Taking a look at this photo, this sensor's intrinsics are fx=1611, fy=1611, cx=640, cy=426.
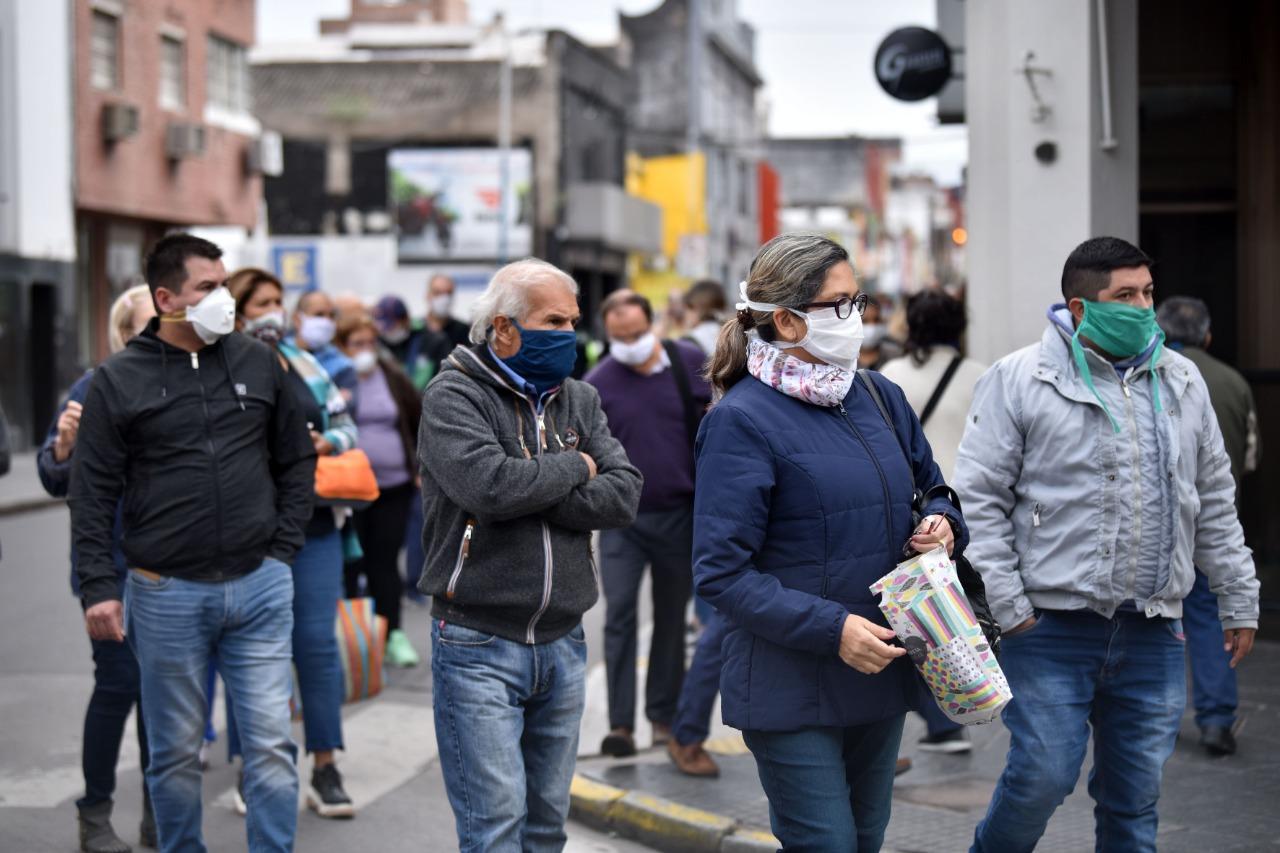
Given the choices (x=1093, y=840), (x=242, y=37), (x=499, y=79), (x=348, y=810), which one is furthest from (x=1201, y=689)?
(x=499, y=79)

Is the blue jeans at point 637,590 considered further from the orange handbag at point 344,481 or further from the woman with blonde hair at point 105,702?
the woman with blonde hair at point 105,702

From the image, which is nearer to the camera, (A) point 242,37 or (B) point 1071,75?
(B) point 1071,75

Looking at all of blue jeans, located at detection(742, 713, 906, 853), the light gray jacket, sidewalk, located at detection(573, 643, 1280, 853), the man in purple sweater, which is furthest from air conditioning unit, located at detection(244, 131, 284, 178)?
blue jeans, located at detection(742, 713, 906, 853)

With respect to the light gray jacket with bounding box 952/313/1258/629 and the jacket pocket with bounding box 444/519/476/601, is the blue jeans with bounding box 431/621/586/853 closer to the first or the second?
the jacket pocket with bounding box 444/519/476/601

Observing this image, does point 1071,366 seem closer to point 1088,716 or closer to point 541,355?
→ point 1088,716

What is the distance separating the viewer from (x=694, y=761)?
674 centimetres

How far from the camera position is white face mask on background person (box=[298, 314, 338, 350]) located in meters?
8.06

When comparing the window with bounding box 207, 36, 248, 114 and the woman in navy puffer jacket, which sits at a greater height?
the window with bounding box 207, 36, 248, 114

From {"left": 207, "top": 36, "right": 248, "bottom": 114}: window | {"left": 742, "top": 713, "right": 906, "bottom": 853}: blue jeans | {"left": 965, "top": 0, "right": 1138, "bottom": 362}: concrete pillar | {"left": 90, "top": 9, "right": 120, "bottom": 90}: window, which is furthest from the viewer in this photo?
{"left": 207, "top": 36, "right": 248, "bottom": 114}: window

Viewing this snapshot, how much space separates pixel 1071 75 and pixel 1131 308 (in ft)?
14.7

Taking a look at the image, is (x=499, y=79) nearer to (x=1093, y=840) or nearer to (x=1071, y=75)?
(x=1071, y=75)

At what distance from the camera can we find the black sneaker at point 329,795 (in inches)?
249

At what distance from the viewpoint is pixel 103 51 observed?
26.4 meters

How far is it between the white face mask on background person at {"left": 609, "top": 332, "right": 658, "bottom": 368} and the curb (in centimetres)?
183
